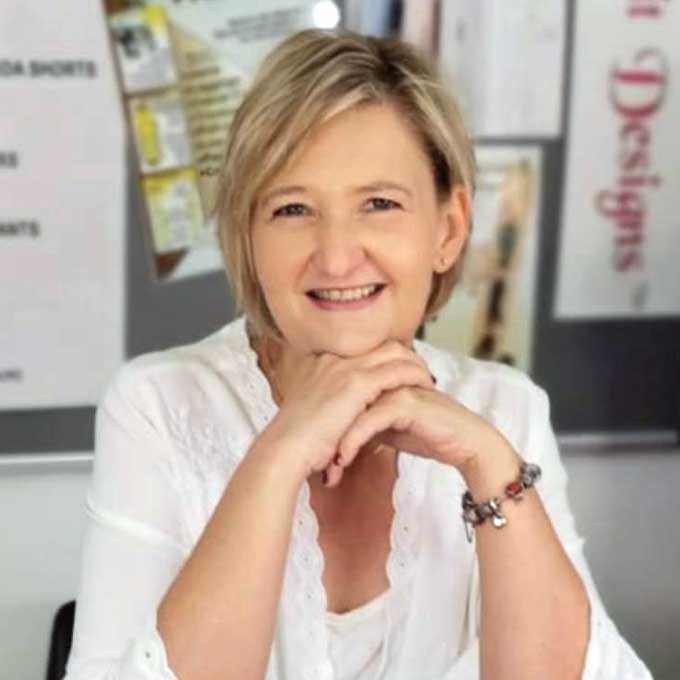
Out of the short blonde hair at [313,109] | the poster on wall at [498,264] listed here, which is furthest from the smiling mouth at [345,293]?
the poster on wall at [498,264]

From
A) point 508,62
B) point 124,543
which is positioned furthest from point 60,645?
point 508,62

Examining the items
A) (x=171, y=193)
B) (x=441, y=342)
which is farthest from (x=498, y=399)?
(x=171, y=193)

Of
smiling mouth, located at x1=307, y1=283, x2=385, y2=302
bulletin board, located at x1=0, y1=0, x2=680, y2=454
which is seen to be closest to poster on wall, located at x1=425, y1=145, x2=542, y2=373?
bulletin board, located at x1=0, y1=0, x2=680, y2=454

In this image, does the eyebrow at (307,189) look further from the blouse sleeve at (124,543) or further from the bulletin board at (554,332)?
the bulletin board at (554,332)

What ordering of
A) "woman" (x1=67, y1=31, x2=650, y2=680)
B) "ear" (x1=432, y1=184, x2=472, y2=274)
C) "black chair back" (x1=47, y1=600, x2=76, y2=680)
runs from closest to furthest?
"woman" (x1=67, y1=31, x2=650, y2=680) < "ear" (x1=432, y1=184, x2=472, y2=274) < "black chair back" (x1=47, y1=600, x2=76, y2=680)

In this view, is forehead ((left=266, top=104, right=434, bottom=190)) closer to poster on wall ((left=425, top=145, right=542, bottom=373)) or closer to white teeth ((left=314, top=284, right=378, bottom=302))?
white teeth ((left=314, top=284, right=378, bottom=302))

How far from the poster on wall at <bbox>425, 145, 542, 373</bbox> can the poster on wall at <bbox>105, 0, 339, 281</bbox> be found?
13.2 inches

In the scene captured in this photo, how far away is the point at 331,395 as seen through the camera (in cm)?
125

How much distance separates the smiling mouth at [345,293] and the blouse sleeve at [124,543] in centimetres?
24

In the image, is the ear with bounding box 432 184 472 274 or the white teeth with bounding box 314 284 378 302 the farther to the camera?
the ear with bounding box 432 184 472 274

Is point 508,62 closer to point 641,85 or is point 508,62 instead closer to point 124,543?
point 641,85

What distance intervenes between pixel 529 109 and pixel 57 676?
101cm

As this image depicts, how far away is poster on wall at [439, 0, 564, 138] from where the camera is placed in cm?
185

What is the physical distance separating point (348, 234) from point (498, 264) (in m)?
0.71
